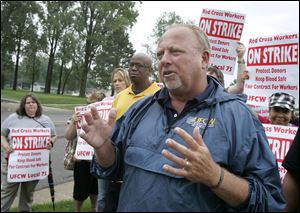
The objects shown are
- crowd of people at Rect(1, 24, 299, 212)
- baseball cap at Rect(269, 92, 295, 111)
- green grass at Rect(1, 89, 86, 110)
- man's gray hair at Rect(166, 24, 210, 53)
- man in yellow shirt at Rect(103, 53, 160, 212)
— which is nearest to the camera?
crowd of people at Rect(1, 24, 299, 212)

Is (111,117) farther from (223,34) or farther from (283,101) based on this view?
(223,34)

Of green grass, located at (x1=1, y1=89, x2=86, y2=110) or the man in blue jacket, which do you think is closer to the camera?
the man in blue jacket

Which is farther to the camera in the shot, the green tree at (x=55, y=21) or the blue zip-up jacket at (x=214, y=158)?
the green tree at (x=55, y=21)

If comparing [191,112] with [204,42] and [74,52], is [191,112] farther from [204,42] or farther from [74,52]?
[74,52]

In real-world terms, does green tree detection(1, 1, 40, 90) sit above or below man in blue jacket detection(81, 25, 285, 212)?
above

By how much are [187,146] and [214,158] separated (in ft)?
0.54

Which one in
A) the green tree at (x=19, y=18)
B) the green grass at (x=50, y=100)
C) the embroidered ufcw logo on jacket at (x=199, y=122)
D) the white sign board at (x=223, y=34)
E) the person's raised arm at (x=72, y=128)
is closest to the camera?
the embroidered ufcw logo on jacket at (x=199, y=122)

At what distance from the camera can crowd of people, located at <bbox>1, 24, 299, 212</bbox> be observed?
1.96 meters

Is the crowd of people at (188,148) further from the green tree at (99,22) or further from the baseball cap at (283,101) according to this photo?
the green tree at (99,22)

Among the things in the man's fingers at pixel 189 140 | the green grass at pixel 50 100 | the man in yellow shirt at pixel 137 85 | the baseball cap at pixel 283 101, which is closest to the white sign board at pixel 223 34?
the man in yellow shirt at pixel 137 85

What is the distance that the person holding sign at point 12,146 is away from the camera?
5344 mm

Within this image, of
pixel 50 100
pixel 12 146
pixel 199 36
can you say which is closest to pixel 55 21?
pixel 50 100

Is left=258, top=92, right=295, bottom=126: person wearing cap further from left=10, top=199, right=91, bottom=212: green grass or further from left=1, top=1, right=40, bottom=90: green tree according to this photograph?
left=1, top=1, right=40, bottom=90: green tree

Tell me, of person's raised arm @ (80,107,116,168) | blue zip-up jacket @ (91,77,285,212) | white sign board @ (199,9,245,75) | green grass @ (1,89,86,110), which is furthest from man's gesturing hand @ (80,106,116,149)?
green grass @ (1,89,86,110)
